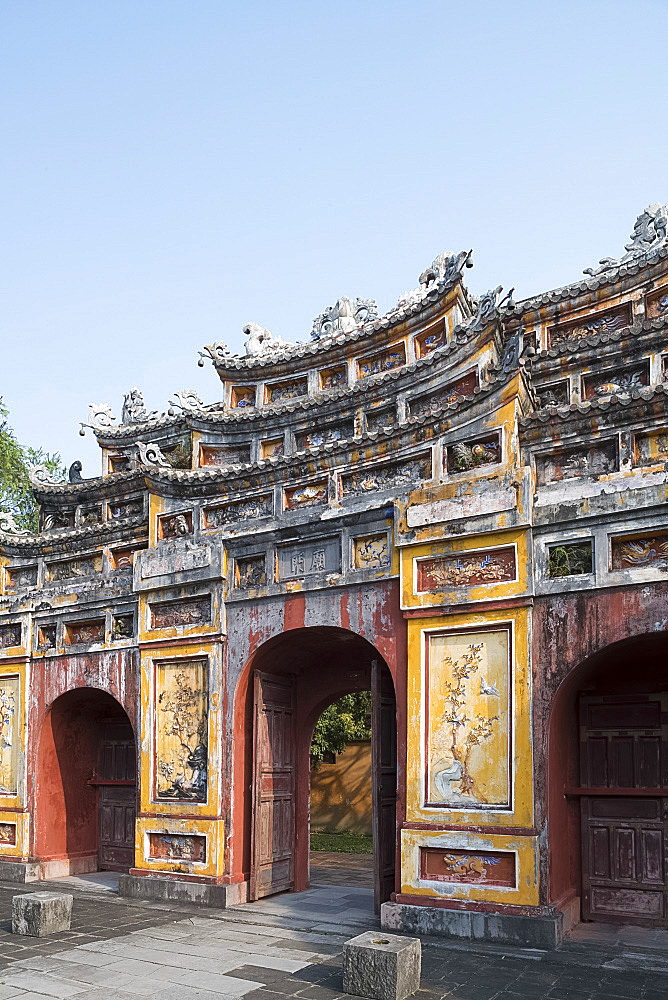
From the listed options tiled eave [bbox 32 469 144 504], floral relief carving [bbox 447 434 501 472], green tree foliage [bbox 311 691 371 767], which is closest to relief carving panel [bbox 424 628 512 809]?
floral relief carving [bbox 447 434 501 472]

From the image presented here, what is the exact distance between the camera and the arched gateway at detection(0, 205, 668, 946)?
791 centimetres

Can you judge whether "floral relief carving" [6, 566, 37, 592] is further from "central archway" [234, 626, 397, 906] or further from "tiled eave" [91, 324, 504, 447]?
"central archway" [234, 626, 397, 906]

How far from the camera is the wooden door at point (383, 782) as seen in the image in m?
8.84

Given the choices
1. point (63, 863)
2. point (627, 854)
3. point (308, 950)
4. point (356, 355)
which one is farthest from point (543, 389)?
point (63, 863)

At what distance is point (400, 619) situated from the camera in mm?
8906

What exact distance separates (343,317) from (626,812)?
720cm

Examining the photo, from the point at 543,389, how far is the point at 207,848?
6.26 m

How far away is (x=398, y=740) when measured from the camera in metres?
8.74

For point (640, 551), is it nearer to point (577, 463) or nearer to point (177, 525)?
point (577, 463)

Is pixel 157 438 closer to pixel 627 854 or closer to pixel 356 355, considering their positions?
pixel 356 355

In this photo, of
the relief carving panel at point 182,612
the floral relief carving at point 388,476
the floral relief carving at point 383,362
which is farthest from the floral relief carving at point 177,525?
the floral relief carving at point 383,362

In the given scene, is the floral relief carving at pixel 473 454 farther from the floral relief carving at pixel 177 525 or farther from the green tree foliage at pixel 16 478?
the green tree foliage at pixel 16 478

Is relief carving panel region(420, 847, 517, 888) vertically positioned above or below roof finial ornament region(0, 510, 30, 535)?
below

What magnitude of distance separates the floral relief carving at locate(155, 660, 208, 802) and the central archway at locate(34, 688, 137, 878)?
176cm
